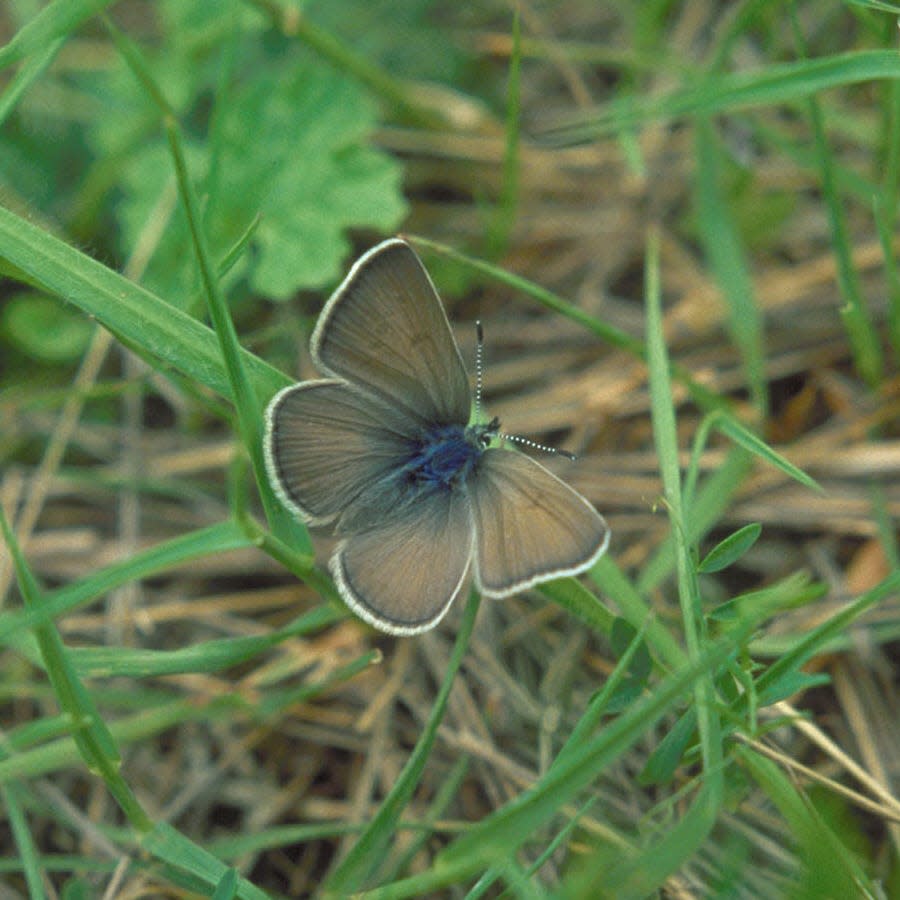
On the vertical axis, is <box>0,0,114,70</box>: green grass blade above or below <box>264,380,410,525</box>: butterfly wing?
above

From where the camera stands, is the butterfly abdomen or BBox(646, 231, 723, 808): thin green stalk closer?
BBox(646, 231, 723, 808): thin green stalk

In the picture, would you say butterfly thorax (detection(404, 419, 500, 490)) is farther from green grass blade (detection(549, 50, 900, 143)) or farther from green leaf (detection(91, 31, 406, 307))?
green grass blade (detection(549, 50, 900, 143))

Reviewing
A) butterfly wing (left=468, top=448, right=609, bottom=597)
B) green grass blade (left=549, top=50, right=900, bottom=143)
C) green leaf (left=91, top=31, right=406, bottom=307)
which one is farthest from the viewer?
green leaf (left=91, top=31, right=406, bottom=307)

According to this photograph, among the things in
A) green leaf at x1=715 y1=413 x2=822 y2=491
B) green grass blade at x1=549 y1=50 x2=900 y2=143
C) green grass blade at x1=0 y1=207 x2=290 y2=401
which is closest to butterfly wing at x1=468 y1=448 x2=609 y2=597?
green leaf at x1=715 y1=413 x2=822 y2=491

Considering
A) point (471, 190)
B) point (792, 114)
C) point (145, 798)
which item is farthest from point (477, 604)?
point (792, 114)

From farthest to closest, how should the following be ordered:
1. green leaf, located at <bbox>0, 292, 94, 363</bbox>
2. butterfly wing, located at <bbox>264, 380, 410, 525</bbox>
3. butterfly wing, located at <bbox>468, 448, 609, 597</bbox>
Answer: green leaf, located at <bbox>0, 292, 94, 363</bbox> → butterfly wing, located at <bbox>264, 380, 410, 525</bbox> → butterfly wing, located at <bbox>468, 448, 609, 597</bbox>

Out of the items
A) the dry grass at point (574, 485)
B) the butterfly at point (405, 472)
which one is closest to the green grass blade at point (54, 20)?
the butterfly at point (405, 472)

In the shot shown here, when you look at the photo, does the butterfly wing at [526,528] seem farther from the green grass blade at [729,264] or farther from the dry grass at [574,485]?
the green grass blade at [729,264]

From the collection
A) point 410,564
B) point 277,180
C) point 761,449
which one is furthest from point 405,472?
point 277,180
